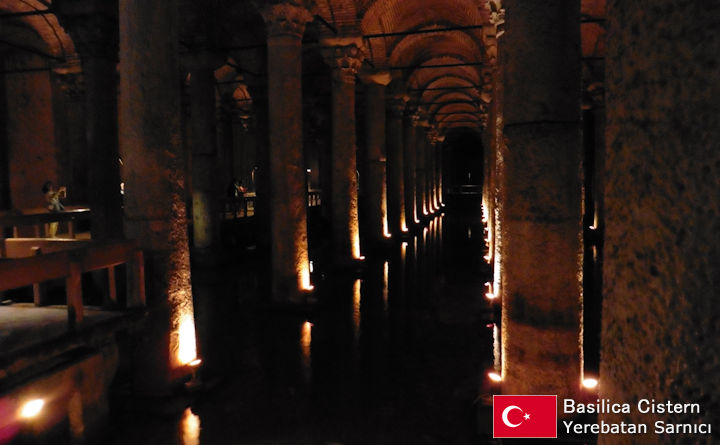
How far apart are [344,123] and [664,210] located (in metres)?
10.5

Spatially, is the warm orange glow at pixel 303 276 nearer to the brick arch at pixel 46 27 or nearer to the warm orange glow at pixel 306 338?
the warm orange glow at pixel 306 338

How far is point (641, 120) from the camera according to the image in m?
1.03

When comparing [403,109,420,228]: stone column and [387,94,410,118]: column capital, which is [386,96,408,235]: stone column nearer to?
[387,94,410,118]: column capital

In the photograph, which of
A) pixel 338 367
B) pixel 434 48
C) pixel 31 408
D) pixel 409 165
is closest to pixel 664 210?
pixel 31 408

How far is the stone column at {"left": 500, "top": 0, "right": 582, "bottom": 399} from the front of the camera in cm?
379

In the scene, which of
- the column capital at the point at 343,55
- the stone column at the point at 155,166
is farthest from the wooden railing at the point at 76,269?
the column capital at the point at 343,55

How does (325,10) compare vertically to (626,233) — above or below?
above

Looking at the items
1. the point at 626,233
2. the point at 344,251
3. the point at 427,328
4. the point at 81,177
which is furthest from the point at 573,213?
the point at 81,177

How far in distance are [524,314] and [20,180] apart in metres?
14.2

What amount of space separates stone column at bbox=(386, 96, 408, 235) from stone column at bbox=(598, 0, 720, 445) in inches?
612

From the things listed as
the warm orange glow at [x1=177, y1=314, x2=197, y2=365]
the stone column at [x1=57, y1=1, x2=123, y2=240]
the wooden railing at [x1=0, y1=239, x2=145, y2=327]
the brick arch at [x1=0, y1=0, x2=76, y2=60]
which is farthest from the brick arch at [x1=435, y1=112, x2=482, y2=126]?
the wooden railing at [x1=0, y1=239, x2=145, y2=327]

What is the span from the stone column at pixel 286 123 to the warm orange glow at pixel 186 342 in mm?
2948

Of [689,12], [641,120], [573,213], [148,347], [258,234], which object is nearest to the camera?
[689,12]

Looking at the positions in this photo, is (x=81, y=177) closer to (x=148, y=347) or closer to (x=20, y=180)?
(x=20, y=180)
